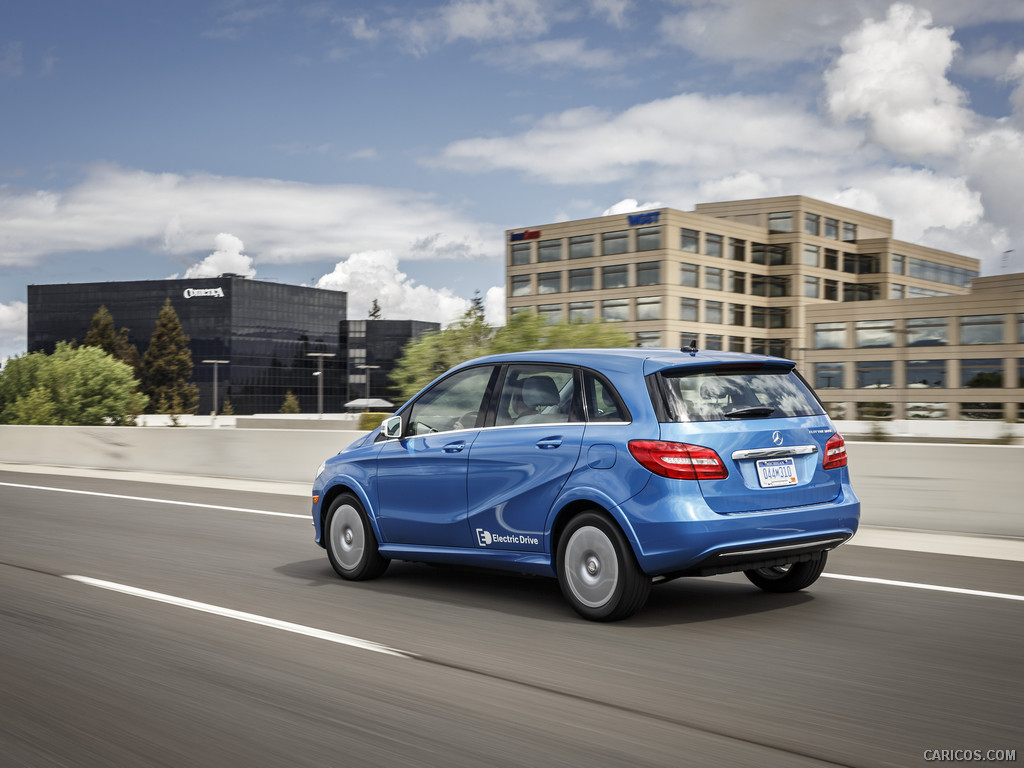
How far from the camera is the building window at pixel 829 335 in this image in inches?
3563

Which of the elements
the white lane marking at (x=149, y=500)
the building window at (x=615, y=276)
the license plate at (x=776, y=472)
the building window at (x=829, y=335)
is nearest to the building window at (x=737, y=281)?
the building window at (x=829, y=335)

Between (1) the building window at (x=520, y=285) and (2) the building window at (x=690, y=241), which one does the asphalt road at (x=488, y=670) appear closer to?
(2) the building window at (x=690, y=241)

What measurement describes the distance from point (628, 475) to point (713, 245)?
90.3 m

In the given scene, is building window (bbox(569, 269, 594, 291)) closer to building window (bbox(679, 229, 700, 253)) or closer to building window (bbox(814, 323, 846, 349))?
building window (bbox(679, 229, 700, 253))

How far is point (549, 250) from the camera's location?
326 ft

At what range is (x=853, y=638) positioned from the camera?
6293 mm

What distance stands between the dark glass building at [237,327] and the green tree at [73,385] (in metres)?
58.2

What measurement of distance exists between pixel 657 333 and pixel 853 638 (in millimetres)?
83714

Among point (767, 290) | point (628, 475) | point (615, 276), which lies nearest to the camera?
point (628, 475)

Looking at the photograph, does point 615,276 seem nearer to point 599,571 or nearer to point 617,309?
point 617,309

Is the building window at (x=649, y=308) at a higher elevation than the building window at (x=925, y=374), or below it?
higher

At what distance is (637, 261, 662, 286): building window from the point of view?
9019 centimetres

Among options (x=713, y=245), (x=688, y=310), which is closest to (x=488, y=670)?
(x=688, y=310)

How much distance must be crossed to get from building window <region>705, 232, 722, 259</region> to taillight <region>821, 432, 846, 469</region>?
88.5 m
